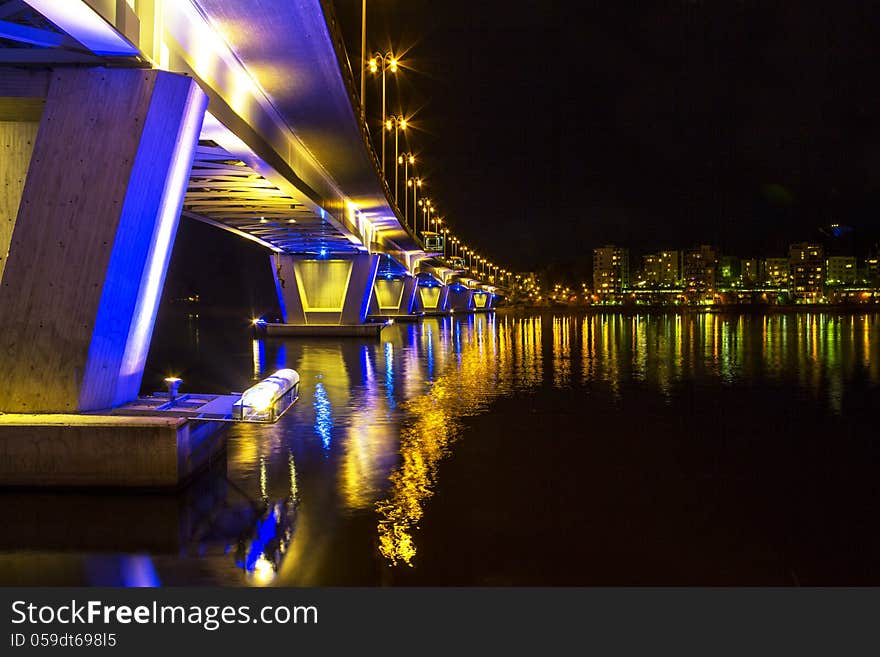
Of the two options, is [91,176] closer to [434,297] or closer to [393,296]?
[393,296]

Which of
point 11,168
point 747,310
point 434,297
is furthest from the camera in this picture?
point 747,310

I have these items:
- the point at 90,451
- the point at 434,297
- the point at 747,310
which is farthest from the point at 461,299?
the point at 90,451

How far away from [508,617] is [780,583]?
2013 millimetres

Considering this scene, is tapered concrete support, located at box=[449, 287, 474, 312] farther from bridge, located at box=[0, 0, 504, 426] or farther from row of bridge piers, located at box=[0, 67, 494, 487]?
row of bridge piers, located at box=[0, 67, 494, 487]

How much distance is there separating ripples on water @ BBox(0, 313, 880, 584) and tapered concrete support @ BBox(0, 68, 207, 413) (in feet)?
4.52

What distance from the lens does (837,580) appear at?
5.67 m

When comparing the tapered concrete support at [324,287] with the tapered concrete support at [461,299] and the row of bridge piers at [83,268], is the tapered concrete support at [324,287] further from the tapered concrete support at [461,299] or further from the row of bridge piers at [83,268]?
the tapered concrete support at [461,299]

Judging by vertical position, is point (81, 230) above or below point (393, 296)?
below

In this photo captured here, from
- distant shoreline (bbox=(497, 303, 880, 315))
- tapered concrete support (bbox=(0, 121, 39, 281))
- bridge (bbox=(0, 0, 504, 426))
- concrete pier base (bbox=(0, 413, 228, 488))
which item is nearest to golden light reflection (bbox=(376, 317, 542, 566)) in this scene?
concrete pier base (bbox=(0, 413, 228, 488))

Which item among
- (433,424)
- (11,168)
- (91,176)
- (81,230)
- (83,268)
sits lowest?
(433,424)

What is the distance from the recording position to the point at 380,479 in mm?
8906

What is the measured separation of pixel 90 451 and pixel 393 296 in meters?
67.5

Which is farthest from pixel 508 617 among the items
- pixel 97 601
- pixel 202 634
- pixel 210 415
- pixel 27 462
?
pixel 27 462

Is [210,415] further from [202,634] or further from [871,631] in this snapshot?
[871,631]
